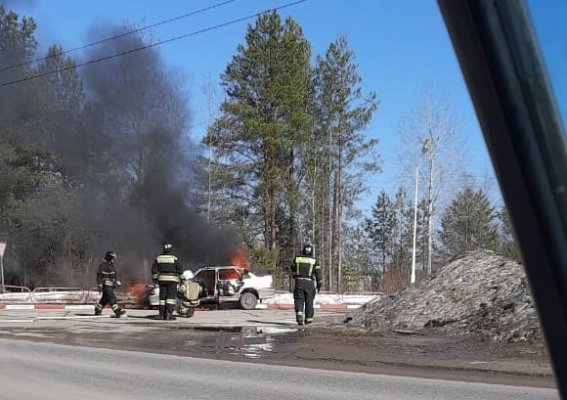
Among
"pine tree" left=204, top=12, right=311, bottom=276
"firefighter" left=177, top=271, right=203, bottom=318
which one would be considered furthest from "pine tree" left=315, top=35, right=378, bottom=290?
"firefighter" left=177, top=271, right=203, bottom=318

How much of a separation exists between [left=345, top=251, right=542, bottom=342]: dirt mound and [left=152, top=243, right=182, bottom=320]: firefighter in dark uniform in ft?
12.8

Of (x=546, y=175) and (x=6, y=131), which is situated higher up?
(x=6, y=131)

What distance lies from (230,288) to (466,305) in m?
9.75

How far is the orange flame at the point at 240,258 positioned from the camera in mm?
35581

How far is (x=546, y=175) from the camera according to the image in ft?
4.06

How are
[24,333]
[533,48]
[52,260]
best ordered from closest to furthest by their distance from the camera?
[533,48]
[24,333]
[52,260]

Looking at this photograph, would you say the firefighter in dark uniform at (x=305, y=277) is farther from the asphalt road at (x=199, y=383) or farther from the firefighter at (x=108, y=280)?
the firefighter at (x=108, y=280)

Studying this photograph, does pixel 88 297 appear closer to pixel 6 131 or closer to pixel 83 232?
pixel 83 232

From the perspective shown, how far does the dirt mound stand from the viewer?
12.6m

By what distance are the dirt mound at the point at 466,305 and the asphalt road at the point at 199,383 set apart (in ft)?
13.5

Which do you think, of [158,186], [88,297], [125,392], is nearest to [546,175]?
[125,392]

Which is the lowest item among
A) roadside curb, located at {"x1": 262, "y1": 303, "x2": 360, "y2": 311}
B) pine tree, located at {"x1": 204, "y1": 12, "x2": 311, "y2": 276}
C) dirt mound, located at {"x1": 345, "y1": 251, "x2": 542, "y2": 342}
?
dirt mound, located at {"x1": 345, "y1": 251, "x2": 542, "y2": 342}

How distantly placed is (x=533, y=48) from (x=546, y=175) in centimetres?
21

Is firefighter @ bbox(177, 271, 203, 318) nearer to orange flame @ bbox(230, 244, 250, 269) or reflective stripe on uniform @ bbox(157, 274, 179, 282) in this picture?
reflective stripe on uniform @ bbox(157, 274, 179, 282)
